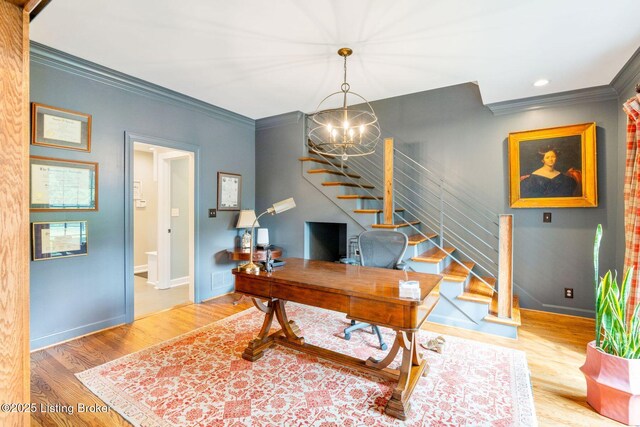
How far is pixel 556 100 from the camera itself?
11.1 feet

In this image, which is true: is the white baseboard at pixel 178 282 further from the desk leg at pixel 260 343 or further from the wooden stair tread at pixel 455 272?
the wooden stair tread at pixel 455 272

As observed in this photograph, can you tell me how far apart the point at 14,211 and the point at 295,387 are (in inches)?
71.2

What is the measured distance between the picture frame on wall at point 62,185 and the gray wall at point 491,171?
7.39 feet

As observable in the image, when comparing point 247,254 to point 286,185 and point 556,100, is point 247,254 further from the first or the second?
point 556,100

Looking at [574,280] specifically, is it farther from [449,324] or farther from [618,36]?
[618,36]

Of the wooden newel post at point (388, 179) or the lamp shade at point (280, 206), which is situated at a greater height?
the wooden newel post at point (388, 179)

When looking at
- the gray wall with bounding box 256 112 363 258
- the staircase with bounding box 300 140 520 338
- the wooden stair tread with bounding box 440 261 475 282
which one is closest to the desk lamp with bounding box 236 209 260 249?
the gray wall with bounding box 256 112 363 258

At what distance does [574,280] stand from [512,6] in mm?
2995

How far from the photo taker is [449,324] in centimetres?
311

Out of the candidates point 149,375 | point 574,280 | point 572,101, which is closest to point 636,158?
point 572,101

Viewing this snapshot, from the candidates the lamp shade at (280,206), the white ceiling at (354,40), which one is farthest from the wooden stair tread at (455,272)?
the white ceiling at (354,40)

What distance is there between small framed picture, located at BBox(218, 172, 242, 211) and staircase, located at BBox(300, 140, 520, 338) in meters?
1.05

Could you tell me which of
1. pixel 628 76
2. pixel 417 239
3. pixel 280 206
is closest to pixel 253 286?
pixel 280 206

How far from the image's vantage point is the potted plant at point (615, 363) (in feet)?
5.57
